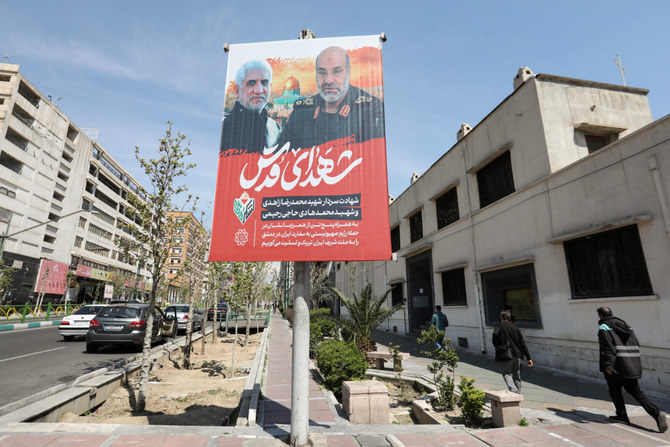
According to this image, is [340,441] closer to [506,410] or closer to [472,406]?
[472,406]

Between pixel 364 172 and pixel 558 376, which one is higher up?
pixel 364 172

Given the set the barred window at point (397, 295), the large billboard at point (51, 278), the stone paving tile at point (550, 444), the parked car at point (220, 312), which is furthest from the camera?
the large billboard at point (51, 278)

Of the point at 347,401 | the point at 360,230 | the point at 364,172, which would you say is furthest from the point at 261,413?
the point at 364,172

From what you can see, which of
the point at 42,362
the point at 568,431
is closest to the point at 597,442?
the point at 568,431

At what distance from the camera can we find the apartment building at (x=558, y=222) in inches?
268

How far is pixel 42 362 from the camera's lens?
8.91 meters

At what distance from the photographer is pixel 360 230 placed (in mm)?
4414

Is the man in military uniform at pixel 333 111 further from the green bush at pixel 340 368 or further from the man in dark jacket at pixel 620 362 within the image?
the man in dark jacket at pixel 620 362

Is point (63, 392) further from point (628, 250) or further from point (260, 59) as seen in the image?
point (628, 250)

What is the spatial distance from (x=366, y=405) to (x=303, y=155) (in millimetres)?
3931

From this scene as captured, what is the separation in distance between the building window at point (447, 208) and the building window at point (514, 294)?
348 cm

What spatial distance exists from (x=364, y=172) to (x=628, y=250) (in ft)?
22.7

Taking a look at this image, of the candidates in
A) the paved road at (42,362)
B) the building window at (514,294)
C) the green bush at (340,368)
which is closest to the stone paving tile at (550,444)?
the green bush at (340,368)

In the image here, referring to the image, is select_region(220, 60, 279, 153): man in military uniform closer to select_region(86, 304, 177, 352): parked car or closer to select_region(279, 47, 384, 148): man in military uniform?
select_region(279, 47, 384, 148): man in military uniform
